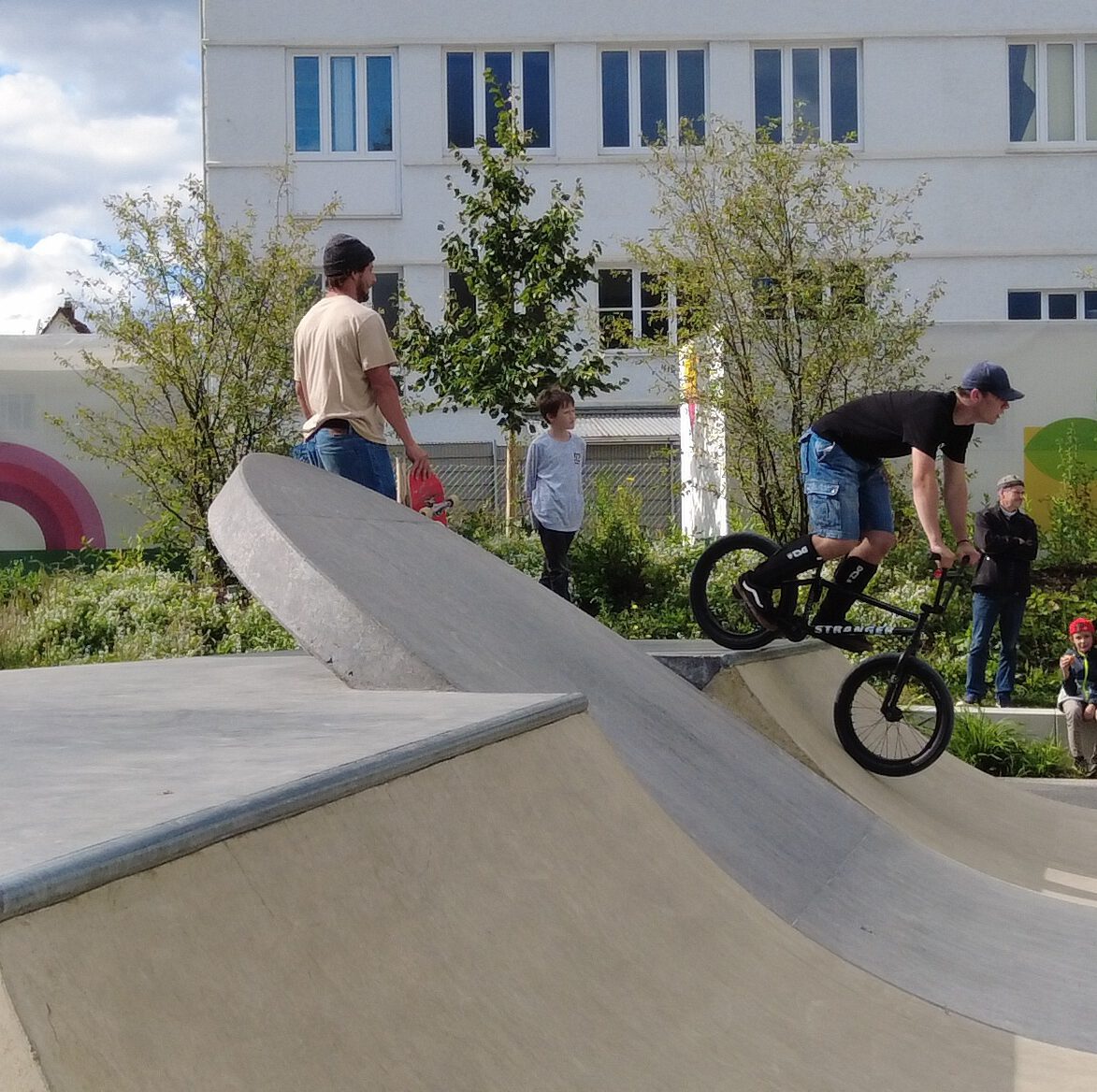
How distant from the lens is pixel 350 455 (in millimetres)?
5734

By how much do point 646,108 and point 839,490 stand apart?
1996cm

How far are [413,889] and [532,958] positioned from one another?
27 cm

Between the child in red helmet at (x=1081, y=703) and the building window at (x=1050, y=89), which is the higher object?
the building window at (x=1050, y=89)

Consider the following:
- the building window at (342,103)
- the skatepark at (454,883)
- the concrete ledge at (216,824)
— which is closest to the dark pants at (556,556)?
the skatepark at (454,883)

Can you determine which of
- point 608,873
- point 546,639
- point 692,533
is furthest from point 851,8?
point 608,873

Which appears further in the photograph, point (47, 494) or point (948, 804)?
point (47, 494)

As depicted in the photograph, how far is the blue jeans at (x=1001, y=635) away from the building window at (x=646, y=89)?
16385 mm

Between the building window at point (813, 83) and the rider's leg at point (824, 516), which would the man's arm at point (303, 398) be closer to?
the rider's leg at point (824, 516)

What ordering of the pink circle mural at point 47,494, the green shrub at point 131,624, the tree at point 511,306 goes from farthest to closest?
the pink circle mural at point 47,494 → the tree at point 511,306 → the green shrub at point 131,624

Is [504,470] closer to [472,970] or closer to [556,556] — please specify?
[556,556]

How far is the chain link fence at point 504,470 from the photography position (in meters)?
20.2

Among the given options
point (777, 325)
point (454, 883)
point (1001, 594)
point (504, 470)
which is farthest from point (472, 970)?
point (504, 470)

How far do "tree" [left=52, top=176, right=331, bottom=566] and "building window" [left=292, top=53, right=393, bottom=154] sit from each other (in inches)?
425

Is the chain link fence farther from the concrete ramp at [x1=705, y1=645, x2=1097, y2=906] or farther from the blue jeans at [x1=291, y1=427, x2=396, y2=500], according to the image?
the blue jeans at [x1=291, y1=427, x2=396, y2=500]
